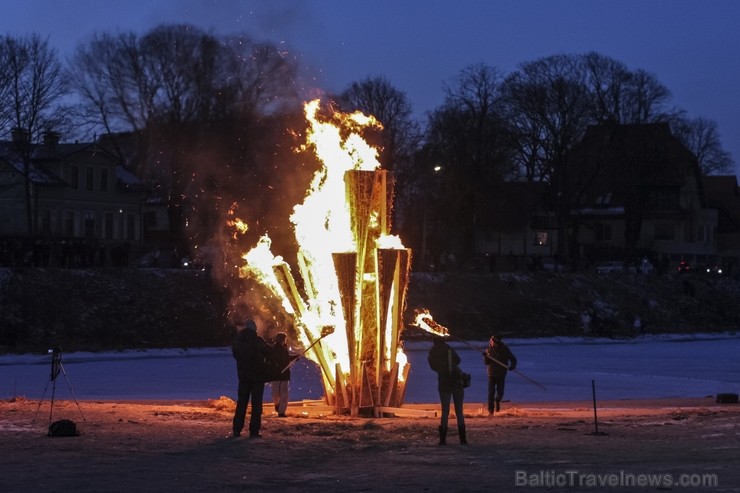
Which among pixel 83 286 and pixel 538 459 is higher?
pixel 83 286

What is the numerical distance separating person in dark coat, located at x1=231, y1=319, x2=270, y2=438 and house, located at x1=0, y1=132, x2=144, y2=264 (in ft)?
149

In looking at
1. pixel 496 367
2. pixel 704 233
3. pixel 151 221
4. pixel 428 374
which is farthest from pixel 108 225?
pixel 496 367

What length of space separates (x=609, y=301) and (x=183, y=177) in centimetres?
3091

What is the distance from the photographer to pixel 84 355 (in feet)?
128

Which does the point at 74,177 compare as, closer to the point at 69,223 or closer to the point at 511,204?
the point at 69,223

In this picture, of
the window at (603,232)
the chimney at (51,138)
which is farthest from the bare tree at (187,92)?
the window at (603,232)

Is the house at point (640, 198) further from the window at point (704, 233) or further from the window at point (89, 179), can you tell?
the window at point (89, 179)

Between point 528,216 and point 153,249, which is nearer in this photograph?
point 153,249

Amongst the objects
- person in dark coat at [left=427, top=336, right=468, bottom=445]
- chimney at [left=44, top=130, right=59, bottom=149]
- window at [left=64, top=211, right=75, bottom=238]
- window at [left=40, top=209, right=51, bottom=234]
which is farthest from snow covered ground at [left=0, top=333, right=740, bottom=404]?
window at [left=64, top=211, right=75, bottom=238]

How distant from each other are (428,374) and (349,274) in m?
12.3

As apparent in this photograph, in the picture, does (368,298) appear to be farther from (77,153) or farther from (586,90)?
(586,90)

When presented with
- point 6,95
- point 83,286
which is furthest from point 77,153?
point 83,286

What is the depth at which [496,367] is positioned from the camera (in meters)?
20.9

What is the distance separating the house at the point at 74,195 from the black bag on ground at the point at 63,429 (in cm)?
4524
